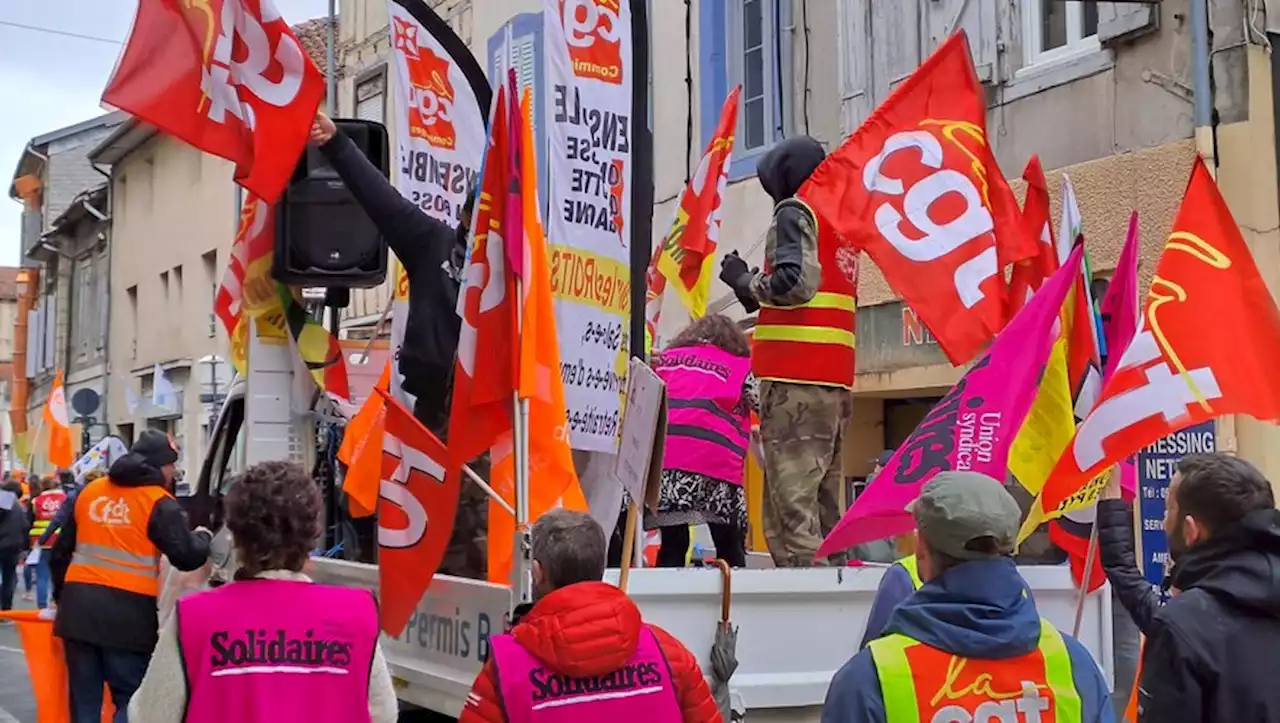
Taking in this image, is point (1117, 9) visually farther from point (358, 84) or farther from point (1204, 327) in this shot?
point (358, 84)

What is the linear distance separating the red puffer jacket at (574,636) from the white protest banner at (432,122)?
5.65m

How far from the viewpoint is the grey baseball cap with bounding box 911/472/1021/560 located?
10.2 feet

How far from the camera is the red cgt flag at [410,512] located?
5129 mm

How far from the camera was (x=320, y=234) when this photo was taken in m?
7.83

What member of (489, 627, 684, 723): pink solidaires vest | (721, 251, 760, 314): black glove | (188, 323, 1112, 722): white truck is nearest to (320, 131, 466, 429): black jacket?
(188, 323, 1112, 722): white truck

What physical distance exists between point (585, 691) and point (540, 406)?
1.89 meters

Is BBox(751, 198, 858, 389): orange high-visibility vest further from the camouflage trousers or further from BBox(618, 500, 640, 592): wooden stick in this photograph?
BBox(618, 500, 640, 592): wooden stick

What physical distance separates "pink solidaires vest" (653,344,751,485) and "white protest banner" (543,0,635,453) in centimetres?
67

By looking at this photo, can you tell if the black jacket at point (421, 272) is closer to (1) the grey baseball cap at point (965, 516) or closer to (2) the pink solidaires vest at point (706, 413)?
(2) the pink solidaires vest at point (706, 413)

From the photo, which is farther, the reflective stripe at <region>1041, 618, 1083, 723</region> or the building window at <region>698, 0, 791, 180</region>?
the building window at <region>698, 0, 791, 180</region>

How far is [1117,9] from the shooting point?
33.5 ft

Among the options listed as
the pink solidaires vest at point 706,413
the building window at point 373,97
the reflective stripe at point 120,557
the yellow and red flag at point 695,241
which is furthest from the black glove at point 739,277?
the building window at point 373,97

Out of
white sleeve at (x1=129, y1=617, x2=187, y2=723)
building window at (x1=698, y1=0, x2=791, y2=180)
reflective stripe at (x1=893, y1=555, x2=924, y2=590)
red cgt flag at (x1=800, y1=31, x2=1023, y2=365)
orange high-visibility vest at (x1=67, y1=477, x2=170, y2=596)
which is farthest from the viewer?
building window at (x1=698, y1=0, x2=791, y2=180)

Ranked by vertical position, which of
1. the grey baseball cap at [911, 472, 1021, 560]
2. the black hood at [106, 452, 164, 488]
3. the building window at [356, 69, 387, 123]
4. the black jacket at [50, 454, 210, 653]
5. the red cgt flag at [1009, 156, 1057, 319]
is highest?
the building window at [356, 69, 387, 123]
